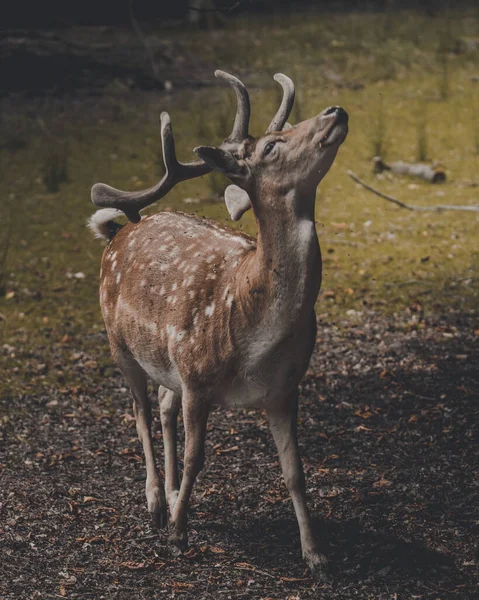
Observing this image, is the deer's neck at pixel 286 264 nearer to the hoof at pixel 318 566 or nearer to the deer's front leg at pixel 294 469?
the deer's front leg at pixel 294 469

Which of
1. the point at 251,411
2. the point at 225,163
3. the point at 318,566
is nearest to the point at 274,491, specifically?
the point at 318,566

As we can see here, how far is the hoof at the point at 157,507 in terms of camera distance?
14.5ft

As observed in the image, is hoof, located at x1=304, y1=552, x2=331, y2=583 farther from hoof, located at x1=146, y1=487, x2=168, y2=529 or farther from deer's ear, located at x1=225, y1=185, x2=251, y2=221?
deer's ear, located at x1=225, y1=185, x2=251, y2=221

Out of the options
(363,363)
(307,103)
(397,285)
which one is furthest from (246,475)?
(307,103)

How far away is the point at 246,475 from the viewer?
4.89 metres

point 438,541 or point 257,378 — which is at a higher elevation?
point 257,378

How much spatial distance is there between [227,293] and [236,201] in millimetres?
365

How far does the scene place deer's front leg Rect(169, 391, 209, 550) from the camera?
3.91 meters

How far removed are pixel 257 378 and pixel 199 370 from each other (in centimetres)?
25

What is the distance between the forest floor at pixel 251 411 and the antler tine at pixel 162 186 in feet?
1.98

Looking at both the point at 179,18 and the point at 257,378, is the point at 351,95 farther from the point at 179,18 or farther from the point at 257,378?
the point at 257,378

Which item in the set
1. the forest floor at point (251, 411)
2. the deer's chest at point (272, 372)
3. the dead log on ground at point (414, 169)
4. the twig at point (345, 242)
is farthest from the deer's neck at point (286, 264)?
the dead log on ground at point (414, 169)

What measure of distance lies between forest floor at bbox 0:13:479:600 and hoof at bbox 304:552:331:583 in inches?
1.8

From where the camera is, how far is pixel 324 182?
9.60 metres
